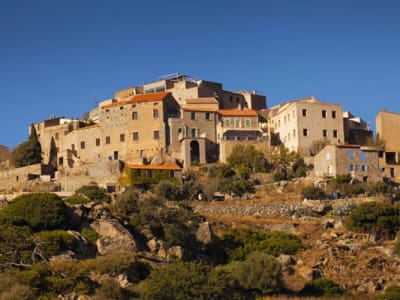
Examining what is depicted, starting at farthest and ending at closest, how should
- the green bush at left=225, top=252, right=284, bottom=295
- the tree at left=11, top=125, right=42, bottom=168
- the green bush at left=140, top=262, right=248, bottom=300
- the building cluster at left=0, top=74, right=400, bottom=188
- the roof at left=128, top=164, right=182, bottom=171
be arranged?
the tree at left=11, top=125, right=42, bottom=168, the building cluster at left=0, top=74, right=400, bottom=188, the roof at left=128, top=164, right=182, bottom=171, the green bush at left=225, top=252, right=284, bottom=295, the green bush at left=140, top=262, right=248, bottom=300

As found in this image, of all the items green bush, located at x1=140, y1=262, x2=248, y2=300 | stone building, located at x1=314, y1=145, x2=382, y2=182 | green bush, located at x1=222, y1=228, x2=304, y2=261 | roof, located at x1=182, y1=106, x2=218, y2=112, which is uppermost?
roof, located at x1=182, y1=106, x2=218, y2=112

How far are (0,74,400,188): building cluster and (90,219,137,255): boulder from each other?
1769cm

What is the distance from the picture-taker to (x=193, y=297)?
4656 cm

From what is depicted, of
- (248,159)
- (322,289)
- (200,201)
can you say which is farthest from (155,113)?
(322,289)

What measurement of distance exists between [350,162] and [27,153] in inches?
1170

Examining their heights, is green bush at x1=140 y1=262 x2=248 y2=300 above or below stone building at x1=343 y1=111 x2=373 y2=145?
below

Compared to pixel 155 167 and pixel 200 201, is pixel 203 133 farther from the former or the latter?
pixel 200 201

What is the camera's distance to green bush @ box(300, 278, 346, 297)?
52.4 m

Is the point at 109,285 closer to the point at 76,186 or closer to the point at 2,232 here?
the point at 2,232

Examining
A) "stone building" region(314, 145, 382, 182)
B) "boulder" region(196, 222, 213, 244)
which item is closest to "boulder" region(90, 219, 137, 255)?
"boulder" region(196, 222, 213, 244)

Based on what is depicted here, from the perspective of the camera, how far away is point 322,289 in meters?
52.7

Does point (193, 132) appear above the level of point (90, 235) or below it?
above

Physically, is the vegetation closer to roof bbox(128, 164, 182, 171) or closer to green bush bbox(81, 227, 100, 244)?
green bush bbox(81, 227, 100, 244)

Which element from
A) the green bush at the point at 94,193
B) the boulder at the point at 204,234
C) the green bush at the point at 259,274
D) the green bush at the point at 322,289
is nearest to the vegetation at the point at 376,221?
the green bush at the point at 322,289
